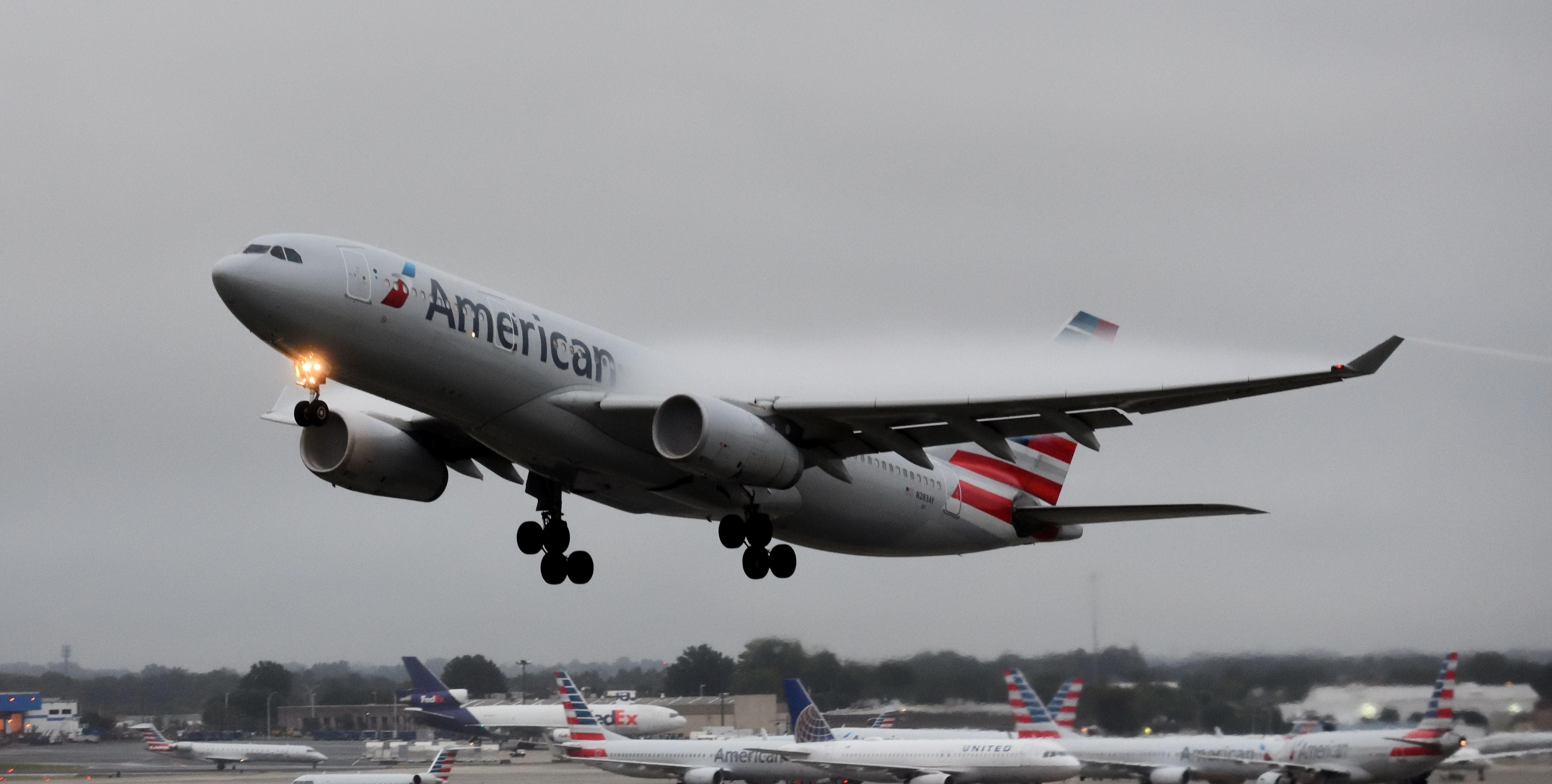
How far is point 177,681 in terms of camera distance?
65.4 metres

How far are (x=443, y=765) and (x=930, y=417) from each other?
33732 mm

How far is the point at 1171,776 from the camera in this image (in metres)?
43.2

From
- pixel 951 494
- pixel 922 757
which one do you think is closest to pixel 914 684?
pixel 922 757

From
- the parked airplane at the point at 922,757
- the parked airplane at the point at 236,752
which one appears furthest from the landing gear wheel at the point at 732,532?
the parked airplane at the point at 236,752

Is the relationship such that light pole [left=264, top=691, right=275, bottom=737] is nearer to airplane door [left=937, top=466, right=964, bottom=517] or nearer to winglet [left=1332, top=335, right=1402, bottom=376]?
airplane door [left=937, top=466, right=964, bottom=517]

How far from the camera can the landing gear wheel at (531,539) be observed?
27.7 m

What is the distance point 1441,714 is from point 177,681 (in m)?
48.5

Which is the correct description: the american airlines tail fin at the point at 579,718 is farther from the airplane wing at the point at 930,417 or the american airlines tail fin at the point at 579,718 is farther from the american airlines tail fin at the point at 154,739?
the airplane wing at the point at 930,417

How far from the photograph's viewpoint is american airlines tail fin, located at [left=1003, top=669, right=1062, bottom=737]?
45531mm

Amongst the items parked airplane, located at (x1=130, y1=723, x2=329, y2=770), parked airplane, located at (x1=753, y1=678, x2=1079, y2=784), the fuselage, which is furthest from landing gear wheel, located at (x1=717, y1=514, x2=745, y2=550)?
parked airplane, located at (x1=130, y1=723, x2=329, y2=770)

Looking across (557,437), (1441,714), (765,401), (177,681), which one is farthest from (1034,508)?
(177,681)

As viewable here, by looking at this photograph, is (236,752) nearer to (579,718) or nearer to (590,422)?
(579,718)

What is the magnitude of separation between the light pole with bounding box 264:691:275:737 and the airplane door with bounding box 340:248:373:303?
4924 centimetres

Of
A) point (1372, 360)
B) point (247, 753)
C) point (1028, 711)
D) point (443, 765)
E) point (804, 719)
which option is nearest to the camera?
point (1372, 360)
